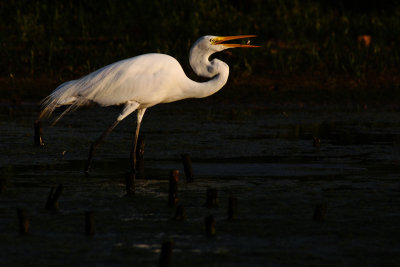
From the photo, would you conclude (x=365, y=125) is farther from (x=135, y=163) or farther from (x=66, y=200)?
(x=66, y=200)

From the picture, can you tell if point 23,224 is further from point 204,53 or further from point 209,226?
point 204,53

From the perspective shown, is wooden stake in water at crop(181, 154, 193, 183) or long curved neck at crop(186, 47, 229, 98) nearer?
wooden stake in water at crop(181, 154, 193, 183)

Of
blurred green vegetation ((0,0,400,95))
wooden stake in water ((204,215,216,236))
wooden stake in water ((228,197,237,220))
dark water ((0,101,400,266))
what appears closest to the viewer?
dark water ((0,101,400,266))

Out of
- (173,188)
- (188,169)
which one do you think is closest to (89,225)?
(173,188)

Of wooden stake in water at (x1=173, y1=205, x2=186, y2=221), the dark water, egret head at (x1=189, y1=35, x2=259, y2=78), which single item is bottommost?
the dark water

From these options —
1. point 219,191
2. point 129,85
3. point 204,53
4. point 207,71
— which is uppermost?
point 204,53

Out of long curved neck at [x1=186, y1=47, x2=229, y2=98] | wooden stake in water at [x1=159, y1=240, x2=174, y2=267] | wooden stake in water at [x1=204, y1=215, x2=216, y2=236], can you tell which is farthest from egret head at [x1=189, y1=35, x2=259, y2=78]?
wooden stake in water at [x1=159, y1=240, x2=174, y2=267]

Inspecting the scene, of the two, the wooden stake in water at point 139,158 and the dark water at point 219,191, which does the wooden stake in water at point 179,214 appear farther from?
the wooden stake in water at point 139,158

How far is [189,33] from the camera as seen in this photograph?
742 inches

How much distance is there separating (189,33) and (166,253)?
13553 millimetres

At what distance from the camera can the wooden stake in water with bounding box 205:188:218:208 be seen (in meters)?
7.41

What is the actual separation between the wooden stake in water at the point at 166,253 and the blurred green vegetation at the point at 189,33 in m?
11.4

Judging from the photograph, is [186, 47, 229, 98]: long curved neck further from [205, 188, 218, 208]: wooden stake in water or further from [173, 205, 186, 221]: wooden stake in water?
[173, 205, 186, 221]: wooden stake in water

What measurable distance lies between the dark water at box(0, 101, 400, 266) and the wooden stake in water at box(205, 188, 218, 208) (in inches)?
2.1
